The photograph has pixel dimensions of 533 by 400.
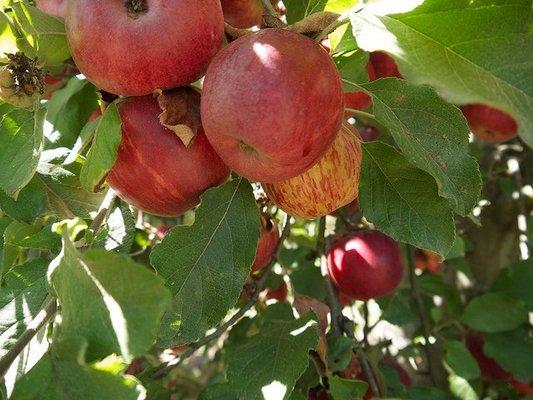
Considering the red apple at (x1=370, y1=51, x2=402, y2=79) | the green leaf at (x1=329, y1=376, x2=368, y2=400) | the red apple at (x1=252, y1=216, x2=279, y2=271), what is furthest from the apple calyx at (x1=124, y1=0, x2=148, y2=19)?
the red apple at (x1=370, y1=51, x2=402, y2=79)

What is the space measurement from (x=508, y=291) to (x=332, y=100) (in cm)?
158

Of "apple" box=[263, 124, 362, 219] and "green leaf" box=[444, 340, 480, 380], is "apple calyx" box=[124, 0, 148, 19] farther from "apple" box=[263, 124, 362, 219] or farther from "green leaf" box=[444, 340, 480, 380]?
"green leaf" box=[444, 340, 480, 380]

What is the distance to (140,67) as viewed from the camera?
89 cm

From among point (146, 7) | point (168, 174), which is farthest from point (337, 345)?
point (146, 7)

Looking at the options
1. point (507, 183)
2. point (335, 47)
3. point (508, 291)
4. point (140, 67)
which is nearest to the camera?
point (140, 67)

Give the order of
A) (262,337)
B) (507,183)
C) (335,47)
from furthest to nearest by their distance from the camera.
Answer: (507,183) < (262,337) < (335,47)

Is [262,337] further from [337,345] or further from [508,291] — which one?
[508,291]

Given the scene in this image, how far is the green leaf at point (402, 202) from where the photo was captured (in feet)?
3.76

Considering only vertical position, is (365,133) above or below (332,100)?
below

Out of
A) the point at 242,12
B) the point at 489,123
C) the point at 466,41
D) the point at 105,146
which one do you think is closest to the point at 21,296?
the point at 105,146

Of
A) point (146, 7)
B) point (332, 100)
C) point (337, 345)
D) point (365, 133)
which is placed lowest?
point (365, 133)

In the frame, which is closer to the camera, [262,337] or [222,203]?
[222,203]

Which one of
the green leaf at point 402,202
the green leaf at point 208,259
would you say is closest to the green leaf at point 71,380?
the green leaf at point 208,259

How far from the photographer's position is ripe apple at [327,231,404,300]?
5.98 feet
